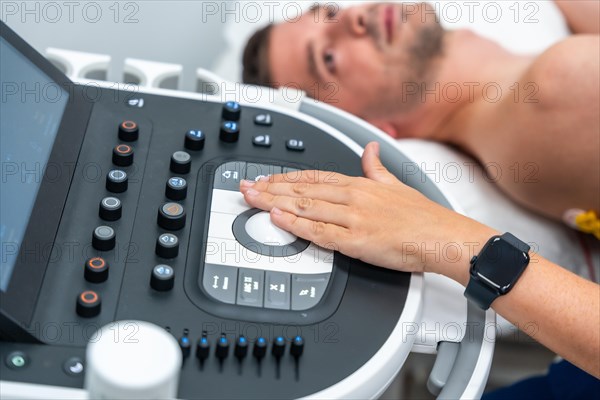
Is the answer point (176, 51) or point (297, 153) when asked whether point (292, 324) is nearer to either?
point (297, 153)

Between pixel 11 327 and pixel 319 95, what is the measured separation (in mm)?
892

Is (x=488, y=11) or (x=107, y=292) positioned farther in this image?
(x=488, y=11)

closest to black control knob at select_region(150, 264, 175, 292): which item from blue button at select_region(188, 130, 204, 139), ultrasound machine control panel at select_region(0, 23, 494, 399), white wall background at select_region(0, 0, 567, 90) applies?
ultrasound machine control panel at select_region(0, 23, 494, 399)

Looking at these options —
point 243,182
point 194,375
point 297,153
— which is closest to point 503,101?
point 297,153

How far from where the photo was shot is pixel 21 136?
0.74 m

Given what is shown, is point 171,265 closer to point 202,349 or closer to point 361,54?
point 202,349

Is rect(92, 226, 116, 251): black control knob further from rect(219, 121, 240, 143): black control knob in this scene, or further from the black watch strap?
the black watch strap

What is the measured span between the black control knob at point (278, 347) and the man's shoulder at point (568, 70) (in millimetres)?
728

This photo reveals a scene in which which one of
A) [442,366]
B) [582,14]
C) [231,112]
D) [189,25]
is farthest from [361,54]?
[442,366]

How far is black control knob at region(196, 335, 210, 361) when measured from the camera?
0.66 m

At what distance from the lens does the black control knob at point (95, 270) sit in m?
0.70

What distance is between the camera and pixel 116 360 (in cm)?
50

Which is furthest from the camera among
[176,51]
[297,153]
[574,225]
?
[176,51]

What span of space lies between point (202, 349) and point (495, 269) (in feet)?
1.01
